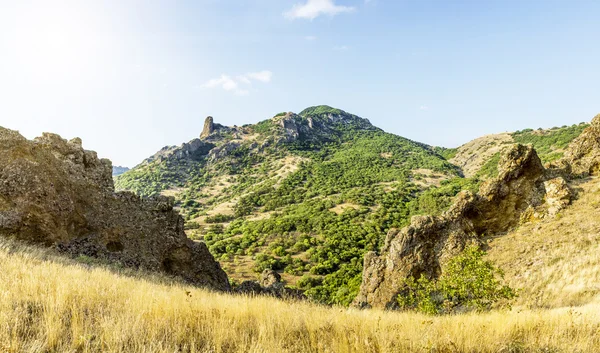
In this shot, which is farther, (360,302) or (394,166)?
(394,166)

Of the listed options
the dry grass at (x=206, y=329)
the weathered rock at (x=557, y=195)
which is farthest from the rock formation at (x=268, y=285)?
the weathered rock at (x=557, y=195)

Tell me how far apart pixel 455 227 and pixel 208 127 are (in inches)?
6408

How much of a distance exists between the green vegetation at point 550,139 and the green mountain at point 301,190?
1.70 m

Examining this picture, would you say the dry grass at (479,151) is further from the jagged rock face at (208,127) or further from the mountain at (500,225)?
the jagged rock face at (208,127)

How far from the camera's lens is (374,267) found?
18203mm

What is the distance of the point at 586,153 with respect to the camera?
67.7 ft

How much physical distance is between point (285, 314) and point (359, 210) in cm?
6191

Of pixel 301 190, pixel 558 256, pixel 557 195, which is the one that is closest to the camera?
pixel 558 256

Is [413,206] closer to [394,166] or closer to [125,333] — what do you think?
[394,166]

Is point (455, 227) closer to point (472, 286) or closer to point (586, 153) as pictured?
point (472, 286)

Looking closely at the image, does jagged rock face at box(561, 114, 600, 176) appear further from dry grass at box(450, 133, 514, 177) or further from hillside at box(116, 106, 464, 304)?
dry grass at box(450, 133, 514, 177)

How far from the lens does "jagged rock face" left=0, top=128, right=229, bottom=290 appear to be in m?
11.2

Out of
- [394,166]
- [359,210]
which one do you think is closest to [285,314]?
[359,210]

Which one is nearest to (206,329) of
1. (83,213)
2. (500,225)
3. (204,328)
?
(204,328)
